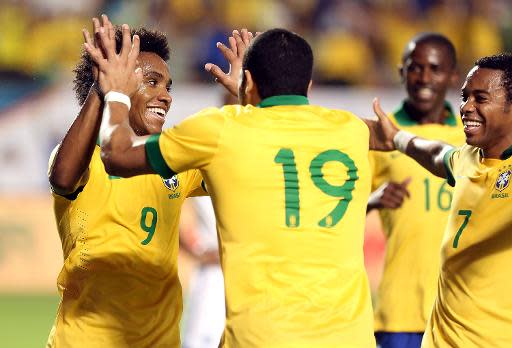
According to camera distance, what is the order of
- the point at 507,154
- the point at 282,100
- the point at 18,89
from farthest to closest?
the point at 18,89, the point at 507,154, the point at 282,100

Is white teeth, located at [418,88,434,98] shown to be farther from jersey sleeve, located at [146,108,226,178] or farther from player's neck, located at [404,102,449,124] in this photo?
jersey sleeve, located at [146,108,226,178]

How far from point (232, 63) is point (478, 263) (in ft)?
5.09

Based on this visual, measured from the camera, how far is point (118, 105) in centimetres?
448

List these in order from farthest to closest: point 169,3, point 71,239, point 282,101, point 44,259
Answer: point 169,3
point 44,259
point 71,239
point 282,101

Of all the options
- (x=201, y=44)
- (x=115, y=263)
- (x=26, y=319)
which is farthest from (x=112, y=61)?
(x=201, y=44)

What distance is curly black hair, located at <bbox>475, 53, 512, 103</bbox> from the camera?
17.1 ft

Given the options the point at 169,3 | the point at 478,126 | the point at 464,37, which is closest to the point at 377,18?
the point at 464,37

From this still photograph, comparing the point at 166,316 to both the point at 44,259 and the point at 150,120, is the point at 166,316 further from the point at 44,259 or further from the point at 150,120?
the point at 44,259

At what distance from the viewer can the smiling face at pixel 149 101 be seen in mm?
5289

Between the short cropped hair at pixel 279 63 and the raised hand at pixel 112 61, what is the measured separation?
0.56m

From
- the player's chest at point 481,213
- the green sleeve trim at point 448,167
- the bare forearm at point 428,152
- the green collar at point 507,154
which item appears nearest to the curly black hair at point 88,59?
the bare forearm at point 428,152

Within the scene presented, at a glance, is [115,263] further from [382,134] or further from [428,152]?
[428,152]

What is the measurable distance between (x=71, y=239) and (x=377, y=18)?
44.4 feet

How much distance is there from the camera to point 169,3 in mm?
17375
